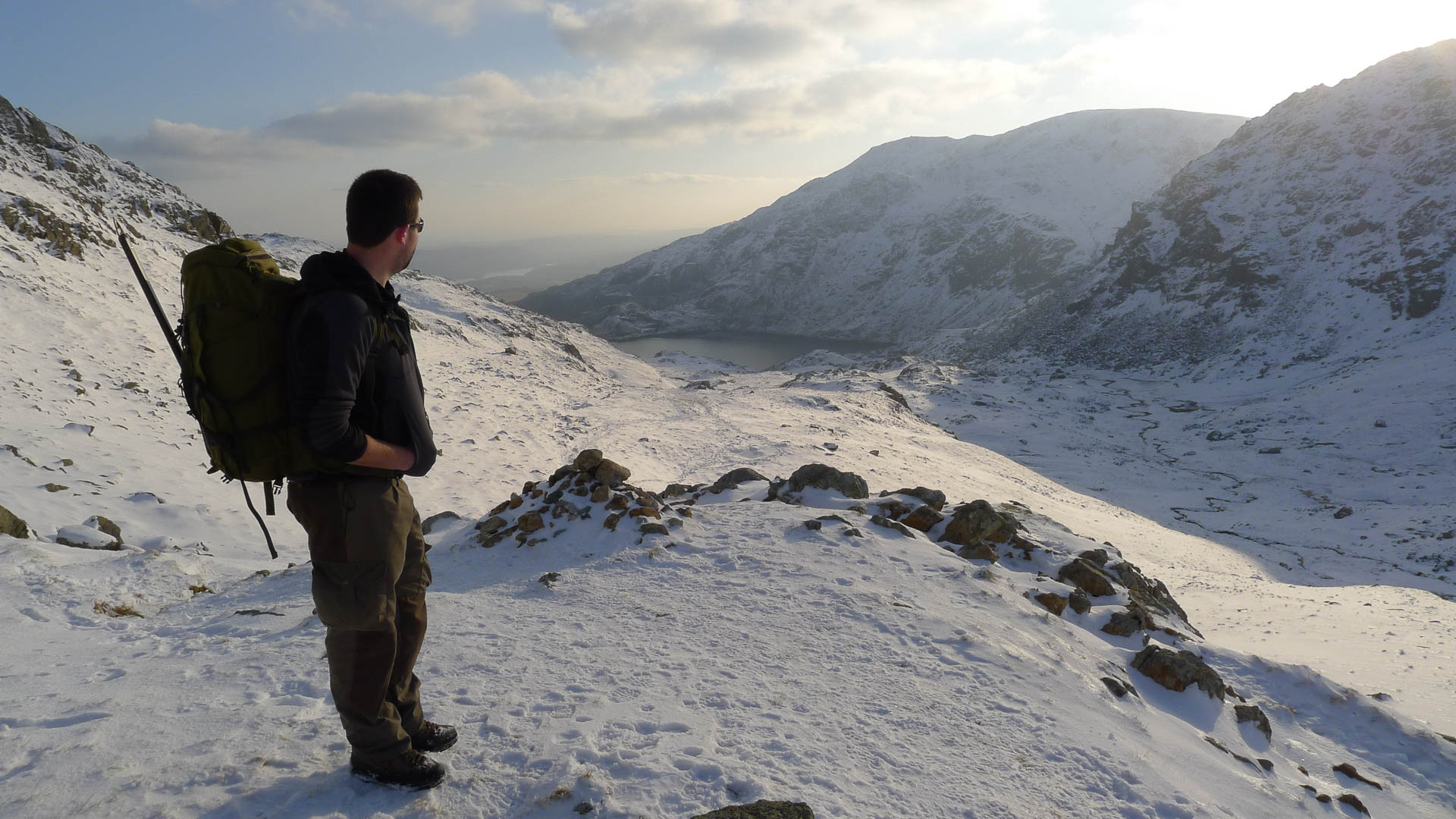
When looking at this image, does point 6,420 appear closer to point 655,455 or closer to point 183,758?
point 183,758

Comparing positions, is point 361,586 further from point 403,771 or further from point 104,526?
point 104,526

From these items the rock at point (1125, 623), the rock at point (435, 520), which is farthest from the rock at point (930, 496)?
the rock at point (435, 520)

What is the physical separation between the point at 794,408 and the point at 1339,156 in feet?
199

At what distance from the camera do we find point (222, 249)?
270 cm

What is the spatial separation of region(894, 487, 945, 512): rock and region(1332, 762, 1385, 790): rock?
15.9 feet

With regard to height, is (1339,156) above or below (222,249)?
above

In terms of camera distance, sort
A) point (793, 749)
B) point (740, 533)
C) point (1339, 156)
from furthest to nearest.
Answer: point (1339, 156)
point (740, 533)
point (793, 749)

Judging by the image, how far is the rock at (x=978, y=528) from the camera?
29.3 feet

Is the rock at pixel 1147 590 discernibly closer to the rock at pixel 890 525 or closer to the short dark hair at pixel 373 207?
the rock at pixel 890 525

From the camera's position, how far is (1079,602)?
7.34 m

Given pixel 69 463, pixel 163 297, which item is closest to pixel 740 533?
pixel 69 463

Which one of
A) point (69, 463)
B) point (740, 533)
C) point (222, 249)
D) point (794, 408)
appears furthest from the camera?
point (794, 408)

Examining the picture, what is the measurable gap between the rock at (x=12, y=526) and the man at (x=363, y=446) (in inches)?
295

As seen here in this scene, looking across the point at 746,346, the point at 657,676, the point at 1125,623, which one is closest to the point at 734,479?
the point at 1125,623
